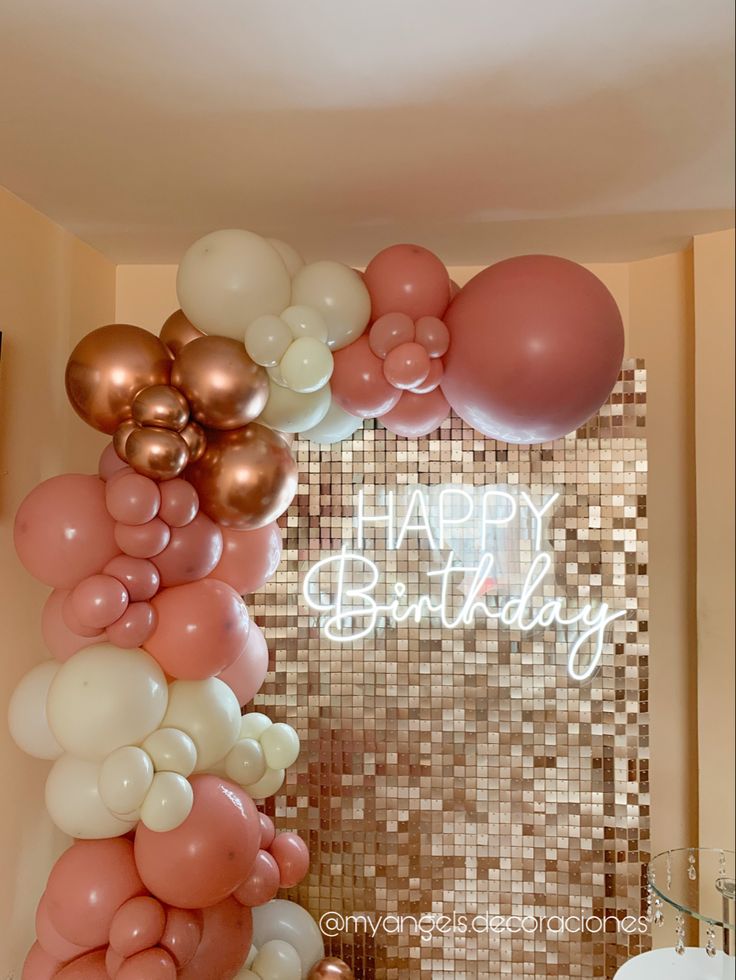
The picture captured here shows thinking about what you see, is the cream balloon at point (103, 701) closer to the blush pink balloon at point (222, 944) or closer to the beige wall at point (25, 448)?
the blush pink balloon at point (222, 944)

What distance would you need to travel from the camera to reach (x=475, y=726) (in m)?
2.87

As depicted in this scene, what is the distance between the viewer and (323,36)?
166 cm

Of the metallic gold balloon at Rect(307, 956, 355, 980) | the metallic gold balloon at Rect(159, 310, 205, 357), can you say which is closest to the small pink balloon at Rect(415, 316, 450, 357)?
the metallic gold balloon at Rect(159, 310, 205, 357)

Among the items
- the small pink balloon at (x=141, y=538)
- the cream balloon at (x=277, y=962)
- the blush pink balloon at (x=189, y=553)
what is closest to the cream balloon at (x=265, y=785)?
the cream balloon at (x=277, y=962)

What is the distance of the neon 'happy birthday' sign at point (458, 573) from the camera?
112 inches

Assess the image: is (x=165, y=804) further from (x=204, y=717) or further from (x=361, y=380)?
(x=361, y=380)

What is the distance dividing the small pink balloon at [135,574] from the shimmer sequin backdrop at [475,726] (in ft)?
3.22

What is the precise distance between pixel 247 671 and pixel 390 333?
97 centimetres

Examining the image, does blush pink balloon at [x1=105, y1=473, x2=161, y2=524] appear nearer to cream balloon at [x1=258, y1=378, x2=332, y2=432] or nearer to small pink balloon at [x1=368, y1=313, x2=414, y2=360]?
cream balloon at [x1=258, y1=378, x2=332, y2=432]

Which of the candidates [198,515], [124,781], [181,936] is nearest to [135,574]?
[198,515]

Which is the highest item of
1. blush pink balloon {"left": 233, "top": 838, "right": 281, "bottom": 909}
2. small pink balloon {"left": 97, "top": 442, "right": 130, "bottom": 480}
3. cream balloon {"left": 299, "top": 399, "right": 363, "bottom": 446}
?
cream balloon {"left": 299, "top": 399, "right": 363, "bottom": 446}

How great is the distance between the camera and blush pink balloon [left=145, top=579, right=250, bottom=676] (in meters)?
1.97

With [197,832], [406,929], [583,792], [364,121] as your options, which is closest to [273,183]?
[364,121]

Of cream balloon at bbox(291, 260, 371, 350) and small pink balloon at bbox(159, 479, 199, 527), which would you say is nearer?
small pink balloon at bbox(159, 479, 199, 527)
